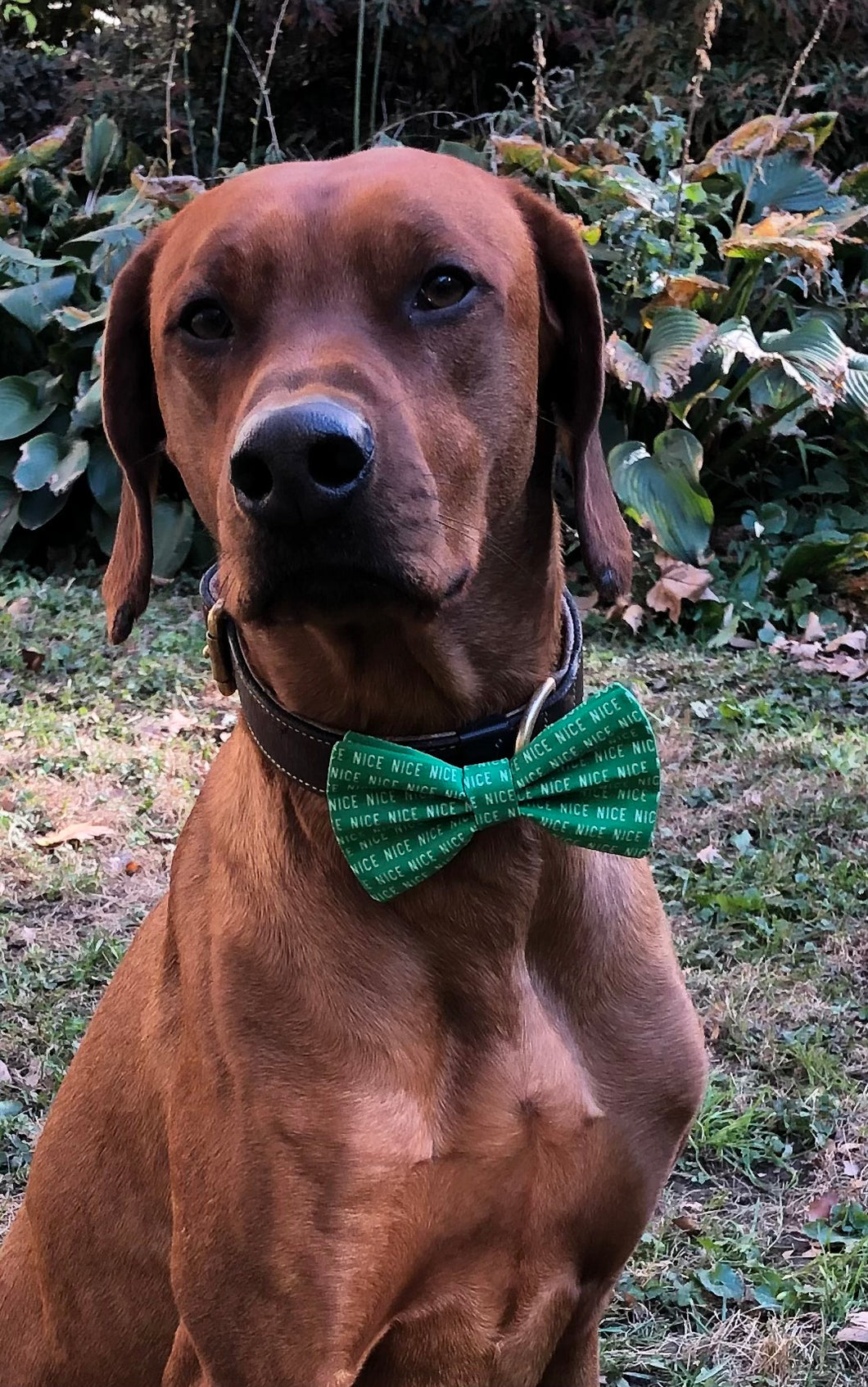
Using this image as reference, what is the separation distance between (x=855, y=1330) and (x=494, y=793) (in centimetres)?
138

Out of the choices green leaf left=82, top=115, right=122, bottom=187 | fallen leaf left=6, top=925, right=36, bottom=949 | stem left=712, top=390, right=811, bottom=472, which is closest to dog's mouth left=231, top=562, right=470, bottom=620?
fallen leaf left=6, top=925, right=36, bottom=949

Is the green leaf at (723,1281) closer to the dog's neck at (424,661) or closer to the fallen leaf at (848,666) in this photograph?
the dog's neck at (424,661)

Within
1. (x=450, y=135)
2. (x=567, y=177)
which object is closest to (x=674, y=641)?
(x=567, y=177)

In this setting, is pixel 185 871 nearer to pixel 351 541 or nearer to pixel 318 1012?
pixel 318 1012

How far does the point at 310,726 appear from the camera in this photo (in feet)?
5.76

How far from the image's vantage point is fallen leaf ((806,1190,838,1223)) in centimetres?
258

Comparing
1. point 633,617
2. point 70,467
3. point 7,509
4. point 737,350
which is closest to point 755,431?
point 737,350

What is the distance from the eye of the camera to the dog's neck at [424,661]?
1.75m

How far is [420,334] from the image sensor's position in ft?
5.62

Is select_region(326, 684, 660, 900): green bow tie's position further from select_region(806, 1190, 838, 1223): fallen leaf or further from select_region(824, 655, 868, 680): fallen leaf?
select_region(824, 655, 868, 680): fallen leaf

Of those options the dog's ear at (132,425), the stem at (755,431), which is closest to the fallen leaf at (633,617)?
the stem at (755,431)

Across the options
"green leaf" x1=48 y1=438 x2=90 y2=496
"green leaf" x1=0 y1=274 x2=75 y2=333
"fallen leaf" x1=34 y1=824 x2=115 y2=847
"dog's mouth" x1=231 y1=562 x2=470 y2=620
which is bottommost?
"green leaf" x1=48 y1=438 x2=90 y2=496

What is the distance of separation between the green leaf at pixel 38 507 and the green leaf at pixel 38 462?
0.17ft

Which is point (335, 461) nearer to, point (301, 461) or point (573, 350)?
point (301, 461)
